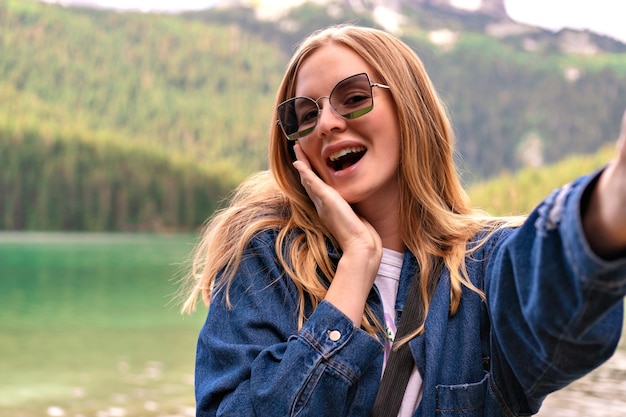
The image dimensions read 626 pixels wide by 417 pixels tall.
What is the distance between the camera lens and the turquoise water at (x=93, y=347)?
10.8m

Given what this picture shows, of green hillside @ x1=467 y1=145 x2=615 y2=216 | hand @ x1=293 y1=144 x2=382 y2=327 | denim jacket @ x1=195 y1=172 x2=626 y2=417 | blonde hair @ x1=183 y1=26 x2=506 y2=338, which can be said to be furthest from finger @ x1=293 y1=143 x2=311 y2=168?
green hillside @ x1=467 y1=145 x2=615 y2=216

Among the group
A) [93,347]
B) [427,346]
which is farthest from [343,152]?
[93,347]

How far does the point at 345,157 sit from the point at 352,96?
187 millimetres

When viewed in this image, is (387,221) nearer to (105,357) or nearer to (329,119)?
(329,119)

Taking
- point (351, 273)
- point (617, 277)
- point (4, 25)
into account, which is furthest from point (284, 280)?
point (4, 25)

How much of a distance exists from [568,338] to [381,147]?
960 mm

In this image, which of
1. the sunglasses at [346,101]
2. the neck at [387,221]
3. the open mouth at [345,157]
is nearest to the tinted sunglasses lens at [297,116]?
the sunglasses at [346,101]

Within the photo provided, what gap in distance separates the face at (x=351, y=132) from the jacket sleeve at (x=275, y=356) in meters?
0.35

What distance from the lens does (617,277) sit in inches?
45.8

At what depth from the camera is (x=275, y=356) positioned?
5.96 feet

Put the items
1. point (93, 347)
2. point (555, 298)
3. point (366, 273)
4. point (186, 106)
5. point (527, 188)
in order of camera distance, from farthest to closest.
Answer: point (186, 106)
point (527, 188)
point (93, 347)
point (366, 273)
point (555, 298)

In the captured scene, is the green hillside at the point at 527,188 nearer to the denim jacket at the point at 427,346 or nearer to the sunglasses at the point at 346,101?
the sunglasses at the point at 346,101

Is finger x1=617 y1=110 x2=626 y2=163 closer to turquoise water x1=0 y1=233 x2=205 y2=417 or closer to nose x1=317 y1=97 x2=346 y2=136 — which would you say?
nose x1=317 y1=97 x2=346 y2=136

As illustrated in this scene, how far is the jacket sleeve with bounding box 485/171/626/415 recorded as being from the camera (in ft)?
3.87
